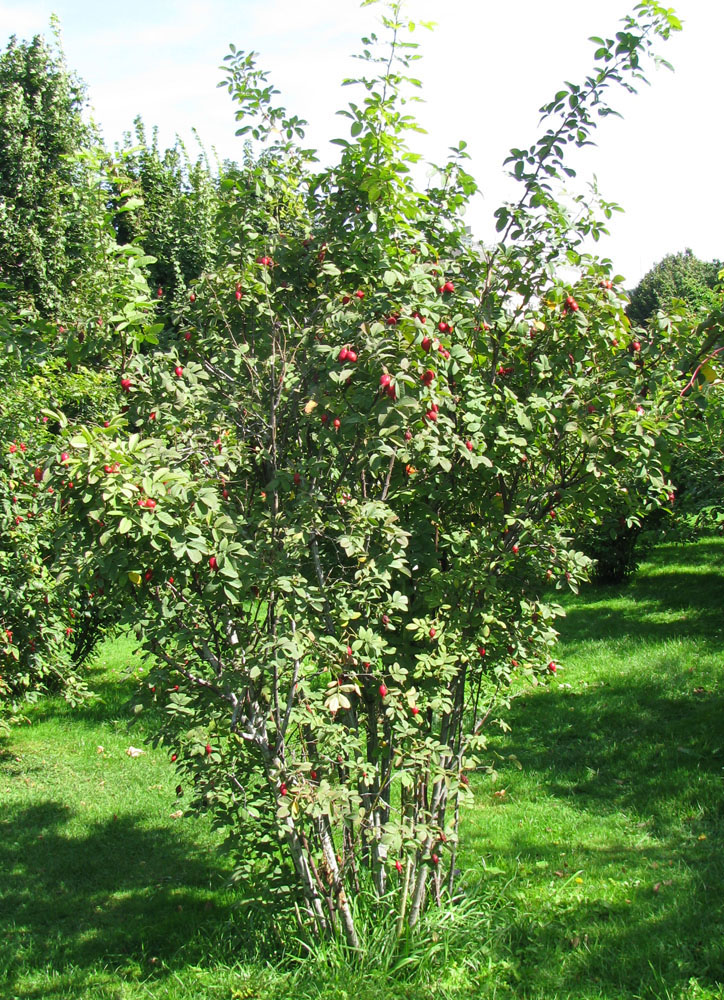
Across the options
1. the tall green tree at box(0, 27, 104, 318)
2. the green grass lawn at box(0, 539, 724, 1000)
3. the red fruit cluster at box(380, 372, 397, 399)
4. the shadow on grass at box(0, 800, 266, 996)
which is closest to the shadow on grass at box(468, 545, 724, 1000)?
the green grass lawn at box(0, 539, 724, 1000)

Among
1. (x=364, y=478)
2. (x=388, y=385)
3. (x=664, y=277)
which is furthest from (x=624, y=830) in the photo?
(x=664, y=277)

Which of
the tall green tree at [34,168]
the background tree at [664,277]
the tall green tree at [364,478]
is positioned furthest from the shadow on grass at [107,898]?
the background tree at [664,277]

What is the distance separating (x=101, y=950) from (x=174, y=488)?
241 centimetres

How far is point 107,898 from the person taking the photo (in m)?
4.02

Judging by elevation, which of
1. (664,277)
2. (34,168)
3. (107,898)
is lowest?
(107,898)

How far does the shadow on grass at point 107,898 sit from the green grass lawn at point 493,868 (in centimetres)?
1

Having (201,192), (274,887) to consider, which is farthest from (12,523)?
(201,192)

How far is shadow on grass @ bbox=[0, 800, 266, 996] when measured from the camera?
3.42 m

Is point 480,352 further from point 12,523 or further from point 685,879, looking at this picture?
point 12,523

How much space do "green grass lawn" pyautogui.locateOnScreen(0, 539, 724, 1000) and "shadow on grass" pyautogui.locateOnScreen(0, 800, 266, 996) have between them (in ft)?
0.04

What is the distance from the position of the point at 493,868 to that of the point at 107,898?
1946mm

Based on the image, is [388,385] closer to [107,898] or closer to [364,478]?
[364,478]

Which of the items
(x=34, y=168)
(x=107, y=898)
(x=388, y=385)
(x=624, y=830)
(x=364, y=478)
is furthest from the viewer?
(x=34, y=168)

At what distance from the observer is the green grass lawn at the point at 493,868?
303cm
